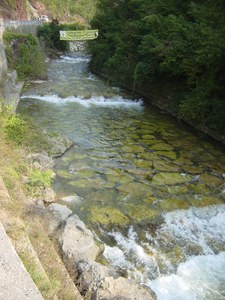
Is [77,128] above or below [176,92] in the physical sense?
below

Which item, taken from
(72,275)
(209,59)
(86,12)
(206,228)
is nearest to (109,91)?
(209,59)

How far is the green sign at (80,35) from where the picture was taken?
68.4ft

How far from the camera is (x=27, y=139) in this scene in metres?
8.06

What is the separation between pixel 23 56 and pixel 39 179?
11.3 m

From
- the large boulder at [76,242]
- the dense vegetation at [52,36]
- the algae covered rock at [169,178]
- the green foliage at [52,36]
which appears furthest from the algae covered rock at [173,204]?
the green foliage at [52,36]

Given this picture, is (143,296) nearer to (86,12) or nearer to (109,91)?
(109,91)

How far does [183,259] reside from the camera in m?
5.22

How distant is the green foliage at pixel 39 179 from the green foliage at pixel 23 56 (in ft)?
32.4

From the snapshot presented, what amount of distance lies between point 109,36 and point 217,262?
49.7 ft

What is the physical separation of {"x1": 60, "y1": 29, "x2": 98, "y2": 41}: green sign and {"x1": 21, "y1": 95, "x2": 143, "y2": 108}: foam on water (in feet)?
27.1

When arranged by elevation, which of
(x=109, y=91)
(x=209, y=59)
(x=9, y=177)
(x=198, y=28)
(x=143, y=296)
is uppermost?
(x=198, y=28)

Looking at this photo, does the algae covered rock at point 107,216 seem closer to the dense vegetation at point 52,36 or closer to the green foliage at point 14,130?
the green foliage at point 14,130

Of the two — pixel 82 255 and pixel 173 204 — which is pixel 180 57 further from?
pixel 82 255

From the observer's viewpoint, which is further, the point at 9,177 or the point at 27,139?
the point at 27,139
